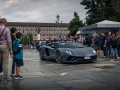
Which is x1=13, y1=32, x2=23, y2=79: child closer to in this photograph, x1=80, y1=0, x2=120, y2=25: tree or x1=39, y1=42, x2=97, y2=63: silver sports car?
x1=39, y1=42, x2=97, y2=63: silver sports car

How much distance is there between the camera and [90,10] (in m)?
60.1

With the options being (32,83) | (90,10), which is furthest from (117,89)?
(90,10)

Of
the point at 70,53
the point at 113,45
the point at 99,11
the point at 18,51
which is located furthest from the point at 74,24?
the point at 18,51

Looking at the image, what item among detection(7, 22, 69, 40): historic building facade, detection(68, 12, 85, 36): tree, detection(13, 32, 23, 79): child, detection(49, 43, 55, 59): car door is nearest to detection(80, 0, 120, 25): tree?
detection(68, 12, 85, 36): tree

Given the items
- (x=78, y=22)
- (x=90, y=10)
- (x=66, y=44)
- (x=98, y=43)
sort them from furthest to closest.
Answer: (x=78, y=22), (x=90, y=10), (x=98, y=43), (x=66, y=44)

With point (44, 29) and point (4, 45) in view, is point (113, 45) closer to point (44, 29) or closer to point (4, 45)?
point (4, 45)

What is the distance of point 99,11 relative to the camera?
2261 inches

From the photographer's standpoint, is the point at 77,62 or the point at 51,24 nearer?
the point at 77,62

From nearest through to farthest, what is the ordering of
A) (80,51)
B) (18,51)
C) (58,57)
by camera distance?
(18,51), (80,51), (58,57)

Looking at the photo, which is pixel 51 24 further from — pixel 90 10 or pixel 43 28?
pixel 90 10

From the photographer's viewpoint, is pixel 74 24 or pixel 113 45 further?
pixel 74 24

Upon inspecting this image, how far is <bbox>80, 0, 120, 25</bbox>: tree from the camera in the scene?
179 feet

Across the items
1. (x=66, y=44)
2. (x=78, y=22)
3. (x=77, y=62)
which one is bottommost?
(x=77, y=62)

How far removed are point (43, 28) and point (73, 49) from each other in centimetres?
17123
